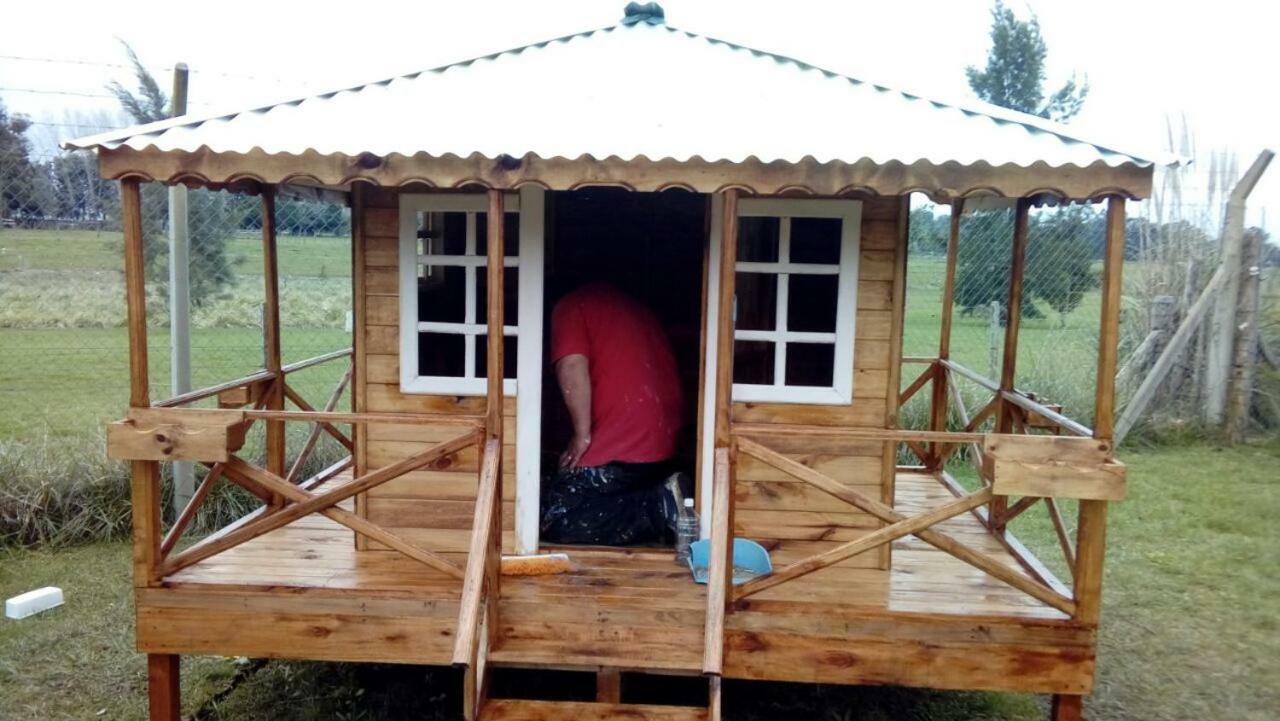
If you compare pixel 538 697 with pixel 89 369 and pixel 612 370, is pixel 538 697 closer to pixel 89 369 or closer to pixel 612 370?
pixel 612 370

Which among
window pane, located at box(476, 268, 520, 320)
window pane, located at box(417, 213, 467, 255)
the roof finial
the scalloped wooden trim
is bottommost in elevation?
window pane, located at box(476, 268, 520, 320)

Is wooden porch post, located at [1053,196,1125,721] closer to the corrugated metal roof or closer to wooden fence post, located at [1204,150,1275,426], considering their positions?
the corrugated metal roof

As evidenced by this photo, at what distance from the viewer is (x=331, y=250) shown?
973 cm

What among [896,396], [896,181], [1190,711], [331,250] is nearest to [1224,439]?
[1190,711]

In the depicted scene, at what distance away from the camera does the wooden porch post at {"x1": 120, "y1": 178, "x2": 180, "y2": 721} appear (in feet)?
14.6

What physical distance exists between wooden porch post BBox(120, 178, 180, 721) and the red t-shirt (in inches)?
80.8

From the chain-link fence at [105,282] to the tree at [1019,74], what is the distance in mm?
16819

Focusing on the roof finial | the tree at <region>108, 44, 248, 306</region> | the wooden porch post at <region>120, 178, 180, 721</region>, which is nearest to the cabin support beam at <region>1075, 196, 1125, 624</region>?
the roof finial

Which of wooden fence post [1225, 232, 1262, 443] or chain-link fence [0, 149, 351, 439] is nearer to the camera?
chain-link fence [0, 149, 351, 439]

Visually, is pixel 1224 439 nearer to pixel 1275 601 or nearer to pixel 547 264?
pixel 1275 601

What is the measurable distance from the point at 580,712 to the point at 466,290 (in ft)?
6.88

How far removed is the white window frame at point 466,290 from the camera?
5.22 m

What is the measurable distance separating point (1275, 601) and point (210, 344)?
8.63 m

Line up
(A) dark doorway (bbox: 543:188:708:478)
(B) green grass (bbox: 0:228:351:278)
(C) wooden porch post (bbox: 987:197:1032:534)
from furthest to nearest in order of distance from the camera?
Result: (B) green grass (bbox: 0:228:351:278) < (A) dark doorway (bbox: 543:188:708:478) < (C) wooden porch post (bbox: 987:197:1032:534)
